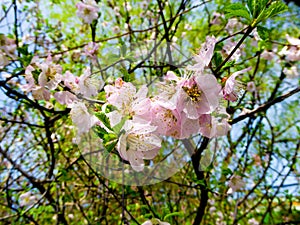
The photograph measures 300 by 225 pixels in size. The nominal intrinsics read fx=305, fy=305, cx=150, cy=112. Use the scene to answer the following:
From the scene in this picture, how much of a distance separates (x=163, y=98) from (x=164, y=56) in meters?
0.93

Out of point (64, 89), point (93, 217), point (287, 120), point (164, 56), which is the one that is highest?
point (287, 120)

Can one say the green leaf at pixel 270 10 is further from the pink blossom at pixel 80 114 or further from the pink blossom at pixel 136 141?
the pink blossom at pixel 80 114

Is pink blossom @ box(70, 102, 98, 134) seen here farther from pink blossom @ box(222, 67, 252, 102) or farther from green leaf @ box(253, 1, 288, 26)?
green leaf @ box(253, 1, 288, 26)

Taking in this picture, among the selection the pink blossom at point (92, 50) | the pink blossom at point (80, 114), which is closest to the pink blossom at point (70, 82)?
the pink blossom at point (80, 114)

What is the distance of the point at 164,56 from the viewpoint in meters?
1.59

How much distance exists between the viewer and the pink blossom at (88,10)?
1.76 metres

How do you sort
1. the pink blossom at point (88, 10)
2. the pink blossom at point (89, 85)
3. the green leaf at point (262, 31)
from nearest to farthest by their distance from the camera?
the green leaf at point (262, 31) → the pink blossom at point (89, 85) → the pink blossom at point (88, 10)

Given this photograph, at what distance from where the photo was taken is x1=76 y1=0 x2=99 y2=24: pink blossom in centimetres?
176

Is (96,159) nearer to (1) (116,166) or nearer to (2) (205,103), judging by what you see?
(1) (116,166)

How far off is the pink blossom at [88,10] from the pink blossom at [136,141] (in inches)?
50.8

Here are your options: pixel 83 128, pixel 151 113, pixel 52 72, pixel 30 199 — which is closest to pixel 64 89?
pixel 52 72

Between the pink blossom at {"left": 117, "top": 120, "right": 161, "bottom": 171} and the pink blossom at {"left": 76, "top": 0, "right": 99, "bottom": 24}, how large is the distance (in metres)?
1.29

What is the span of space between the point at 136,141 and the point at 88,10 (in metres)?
1.35

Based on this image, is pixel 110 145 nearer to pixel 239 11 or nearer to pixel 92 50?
pixel 239 11
